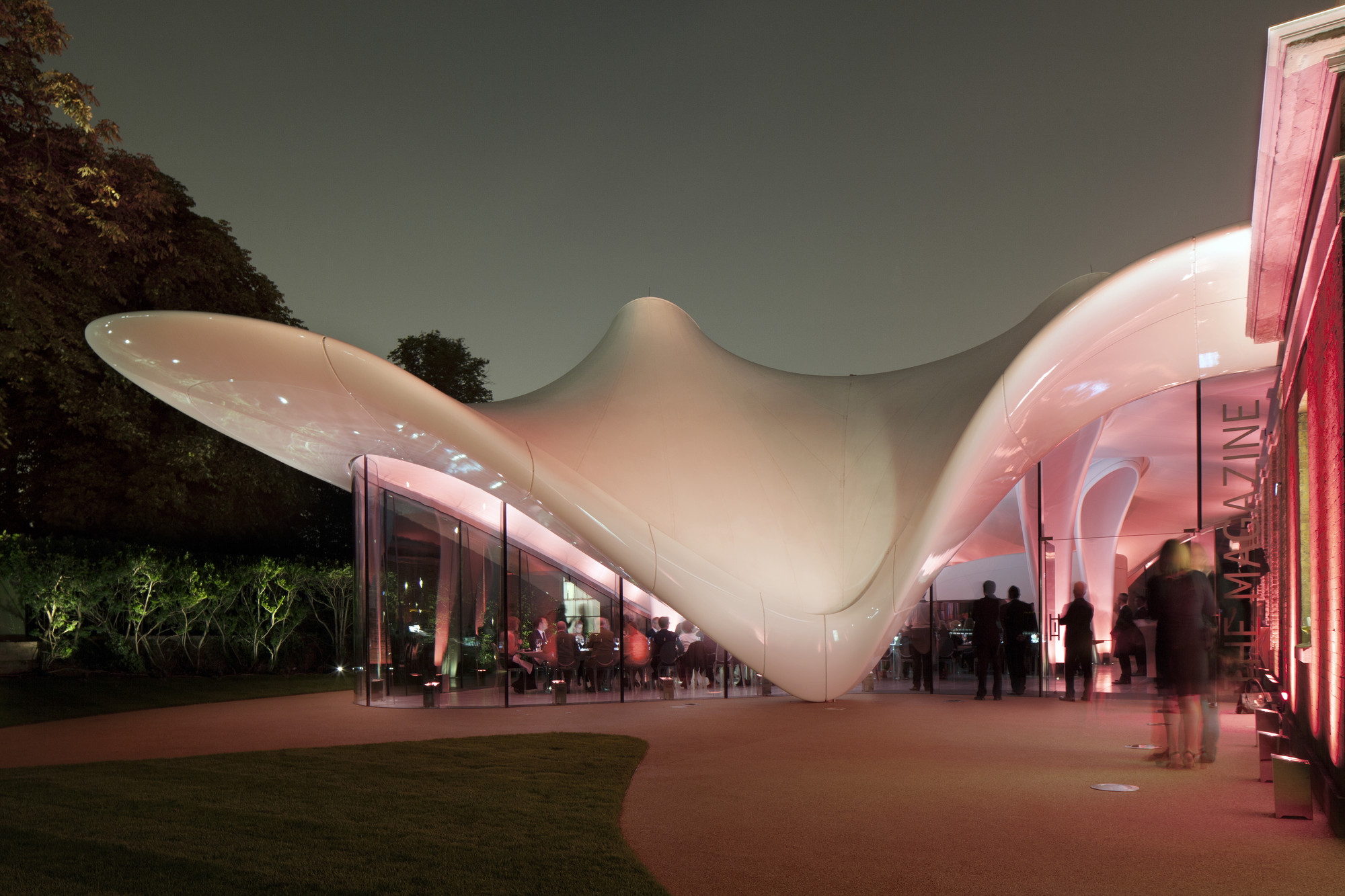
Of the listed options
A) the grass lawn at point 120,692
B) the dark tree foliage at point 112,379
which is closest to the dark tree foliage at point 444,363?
the dark tree foliage at point 112,379

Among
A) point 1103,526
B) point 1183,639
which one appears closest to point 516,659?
point 1183,639

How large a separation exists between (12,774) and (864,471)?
10508mm

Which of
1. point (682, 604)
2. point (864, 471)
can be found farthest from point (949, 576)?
point (682, 604)

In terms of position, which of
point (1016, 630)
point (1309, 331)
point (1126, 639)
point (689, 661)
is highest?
point (1309, 331)

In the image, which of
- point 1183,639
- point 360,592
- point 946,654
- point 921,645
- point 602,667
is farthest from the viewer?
point 946,654

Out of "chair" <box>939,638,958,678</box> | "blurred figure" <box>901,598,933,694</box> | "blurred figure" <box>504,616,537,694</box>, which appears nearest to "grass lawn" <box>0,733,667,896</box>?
"blurred figure" <box>504,616,537,694</box>

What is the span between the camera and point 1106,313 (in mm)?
10258

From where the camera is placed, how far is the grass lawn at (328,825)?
4.52 meters

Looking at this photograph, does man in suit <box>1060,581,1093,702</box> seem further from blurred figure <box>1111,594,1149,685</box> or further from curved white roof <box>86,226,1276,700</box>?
curved white roof <box>86,226,1276,700</box>

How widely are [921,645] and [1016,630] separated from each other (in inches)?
85.4

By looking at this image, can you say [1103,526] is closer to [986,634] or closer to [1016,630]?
[1016,630]

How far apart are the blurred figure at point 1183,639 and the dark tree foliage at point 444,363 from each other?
28284mm

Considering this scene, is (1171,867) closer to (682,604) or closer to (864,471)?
(682,604)

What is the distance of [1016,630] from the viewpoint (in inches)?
554
